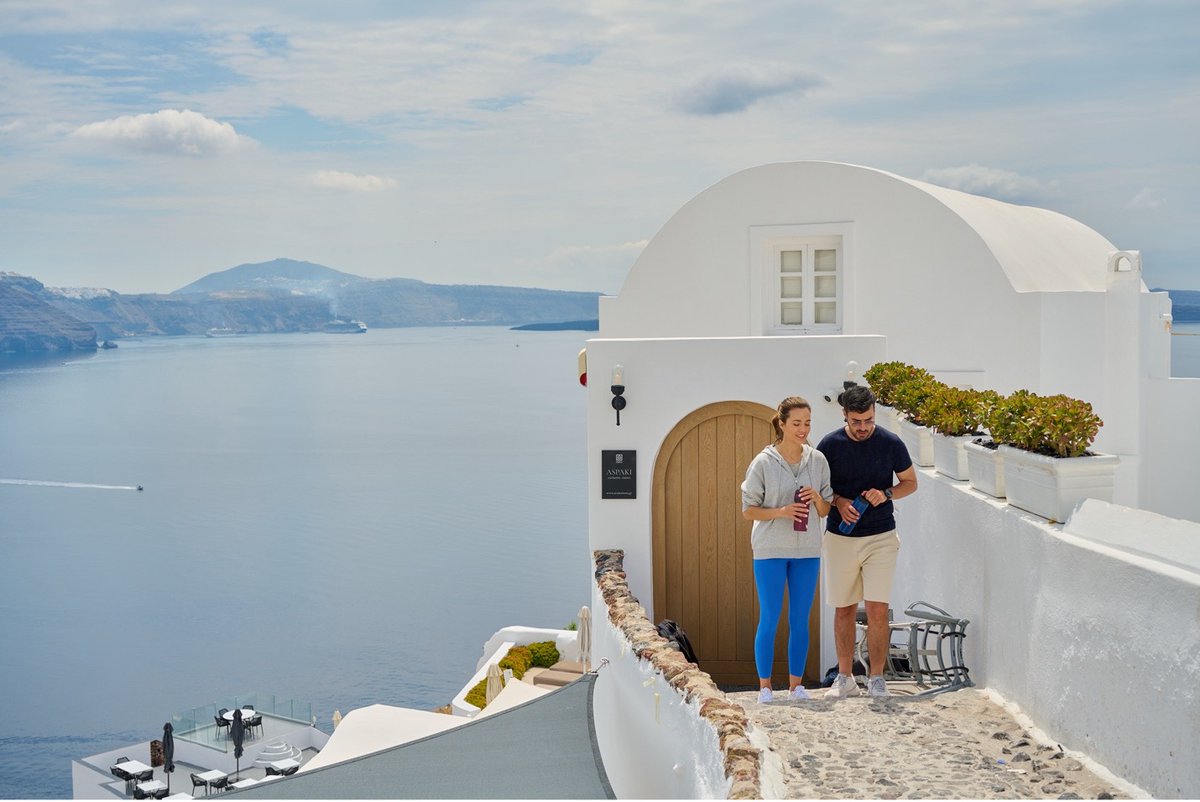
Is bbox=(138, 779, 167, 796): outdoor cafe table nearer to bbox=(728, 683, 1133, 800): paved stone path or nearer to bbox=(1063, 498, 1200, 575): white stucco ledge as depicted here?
bbox=(728, 683, 1133, 800): paved stone path

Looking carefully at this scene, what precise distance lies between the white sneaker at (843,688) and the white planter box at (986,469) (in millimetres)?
1350

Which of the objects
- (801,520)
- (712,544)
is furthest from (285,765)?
(801,520)

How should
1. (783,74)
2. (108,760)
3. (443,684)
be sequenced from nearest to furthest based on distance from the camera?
(108,760) → (443,684) → (783,74)

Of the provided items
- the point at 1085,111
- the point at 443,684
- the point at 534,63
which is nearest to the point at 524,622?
the point at 443,684

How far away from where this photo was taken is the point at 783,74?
80188mm

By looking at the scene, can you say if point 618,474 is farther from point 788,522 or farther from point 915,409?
point 788,522

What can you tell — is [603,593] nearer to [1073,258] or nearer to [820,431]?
[820,431]

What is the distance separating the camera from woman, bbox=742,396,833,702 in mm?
6516

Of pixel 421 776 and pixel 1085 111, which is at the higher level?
pixel 1085 111

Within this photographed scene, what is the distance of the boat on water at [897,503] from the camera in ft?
15.7

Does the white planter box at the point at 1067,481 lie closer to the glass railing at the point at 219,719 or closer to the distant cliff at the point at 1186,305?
the distant cliff at the point at 1186,305

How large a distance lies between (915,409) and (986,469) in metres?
1.66

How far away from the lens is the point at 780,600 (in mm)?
6711

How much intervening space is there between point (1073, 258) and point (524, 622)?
53.0 metres
